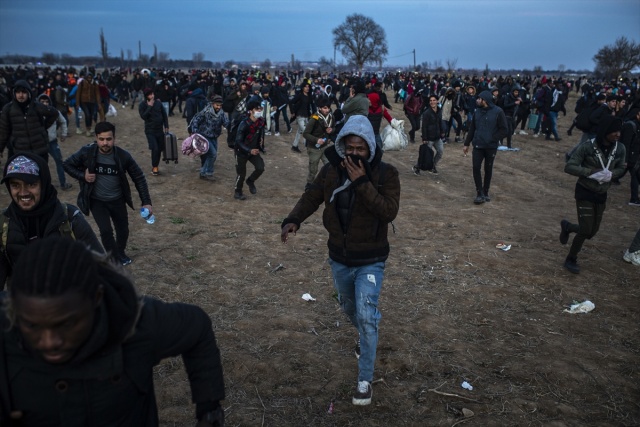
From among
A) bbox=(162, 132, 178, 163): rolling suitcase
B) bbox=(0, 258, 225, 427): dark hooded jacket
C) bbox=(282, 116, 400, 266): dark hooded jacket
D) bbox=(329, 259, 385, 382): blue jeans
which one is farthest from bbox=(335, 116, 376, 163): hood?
bbox=(162, 132, 178, 163): rolling suitcase

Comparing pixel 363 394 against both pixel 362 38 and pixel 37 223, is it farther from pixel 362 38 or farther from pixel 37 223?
pixel 362 38

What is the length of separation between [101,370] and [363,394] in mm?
2563

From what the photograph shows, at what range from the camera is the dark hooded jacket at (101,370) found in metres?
1.70

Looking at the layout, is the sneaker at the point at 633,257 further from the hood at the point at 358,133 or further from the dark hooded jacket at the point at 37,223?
the dark hooded jacket at the point at 37,223

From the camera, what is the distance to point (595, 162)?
20.1ft

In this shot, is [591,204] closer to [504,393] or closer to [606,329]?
[606,329]

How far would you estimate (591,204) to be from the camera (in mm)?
6199

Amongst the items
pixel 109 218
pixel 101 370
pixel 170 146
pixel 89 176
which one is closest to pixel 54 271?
pixel 101 370

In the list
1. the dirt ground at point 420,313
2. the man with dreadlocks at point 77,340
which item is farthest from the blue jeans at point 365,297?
the man with dreadlocks at point 77,340

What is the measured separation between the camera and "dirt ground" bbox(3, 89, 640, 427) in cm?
397

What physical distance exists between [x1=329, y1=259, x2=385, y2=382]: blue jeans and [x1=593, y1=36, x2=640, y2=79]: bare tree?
200 feet

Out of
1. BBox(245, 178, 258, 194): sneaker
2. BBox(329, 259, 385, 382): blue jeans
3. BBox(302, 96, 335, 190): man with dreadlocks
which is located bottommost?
BBox(245, 178, 258, 194): sneaker

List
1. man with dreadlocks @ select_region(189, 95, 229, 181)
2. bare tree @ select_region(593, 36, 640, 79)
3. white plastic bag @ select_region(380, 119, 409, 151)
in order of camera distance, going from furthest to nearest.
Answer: bare tree @ select_region(593, 36, 640, 79) → white plastic bag @ select_region(380, 119, 409, 151) → man with dreadlocks @ select_region(189, 95, 229, 181)

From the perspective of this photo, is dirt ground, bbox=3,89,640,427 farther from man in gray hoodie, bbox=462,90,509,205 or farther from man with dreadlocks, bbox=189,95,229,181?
man with dreadlocks, bbox=189,95,229,181
